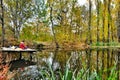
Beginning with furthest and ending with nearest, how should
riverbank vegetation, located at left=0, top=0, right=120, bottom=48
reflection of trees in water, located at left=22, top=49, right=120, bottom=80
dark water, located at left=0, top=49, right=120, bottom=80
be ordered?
riverbank vegetation, located at left=0, top=0, right=120, bottom=48, dark water, located at left=0, top=49, right=120, bottom=80, reflection of trees in water, located at left=22, top=49, right=120, bottom=80

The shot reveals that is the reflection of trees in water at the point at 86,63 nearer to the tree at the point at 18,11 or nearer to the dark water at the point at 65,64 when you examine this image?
the dark water at the point at 65,64

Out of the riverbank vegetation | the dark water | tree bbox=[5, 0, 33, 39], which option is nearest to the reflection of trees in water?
the dark water

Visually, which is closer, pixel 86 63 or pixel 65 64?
pixel 86 63

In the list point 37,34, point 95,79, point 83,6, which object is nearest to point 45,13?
point 37,34

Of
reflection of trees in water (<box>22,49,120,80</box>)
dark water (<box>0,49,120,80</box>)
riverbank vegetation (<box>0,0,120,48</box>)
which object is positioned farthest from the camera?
riverbank vegetation (<box>0,0,120,48</box>)

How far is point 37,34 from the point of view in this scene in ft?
167

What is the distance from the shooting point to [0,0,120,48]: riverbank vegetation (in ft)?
140

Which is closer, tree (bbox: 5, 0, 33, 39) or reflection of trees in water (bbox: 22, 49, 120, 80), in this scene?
reflection of trees in water (bbox: 22, 49, 120, 80)

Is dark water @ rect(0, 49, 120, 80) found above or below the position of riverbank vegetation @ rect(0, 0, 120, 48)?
below

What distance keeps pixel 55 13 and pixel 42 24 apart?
6.72 metres

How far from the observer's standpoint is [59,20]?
49719mm

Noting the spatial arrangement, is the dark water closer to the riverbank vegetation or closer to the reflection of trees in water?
the reflection of trees in water

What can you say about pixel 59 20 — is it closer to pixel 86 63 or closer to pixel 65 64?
pixel 65 64

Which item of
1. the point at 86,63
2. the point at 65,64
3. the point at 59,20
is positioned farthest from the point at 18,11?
the point at 86,63
